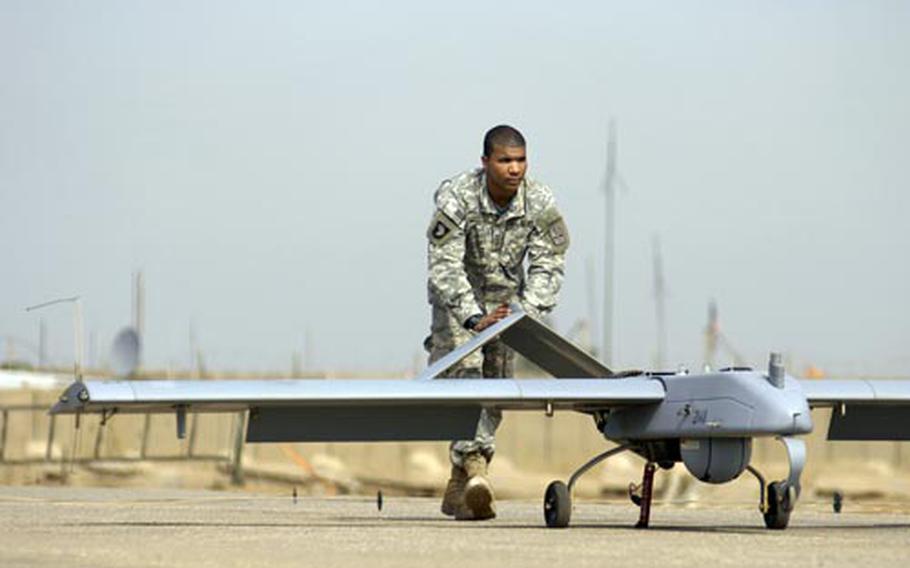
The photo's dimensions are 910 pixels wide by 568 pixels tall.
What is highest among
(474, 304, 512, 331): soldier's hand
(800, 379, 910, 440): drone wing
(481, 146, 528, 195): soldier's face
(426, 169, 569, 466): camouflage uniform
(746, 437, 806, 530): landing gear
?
(481, 146, 528, 195): soldier's face

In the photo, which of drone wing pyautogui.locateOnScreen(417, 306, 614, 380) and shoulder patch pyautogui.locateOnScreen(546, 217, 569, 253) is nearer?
drone wing pyautogui.locateOnScreen(417, 306, 614, 380)

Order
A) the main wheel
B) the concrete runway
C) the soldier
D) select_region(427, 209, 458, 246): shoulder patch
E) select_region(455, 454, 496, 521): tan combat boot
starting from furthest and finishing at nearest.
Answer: select_region(427, 209, 458, 246): shoulder patch
the soldier
select_region(455, 454, 496, 521): tan combat boot
the main wheel
the concrete runway

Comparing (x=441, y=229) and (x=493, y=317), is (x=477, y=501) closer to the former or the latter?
(x=493, y=317)

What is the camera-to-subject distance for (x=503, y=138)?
16.7 m

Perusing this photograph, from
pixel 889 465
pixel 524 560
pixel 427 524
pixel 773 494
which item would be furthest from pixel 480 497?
pixel 889 465

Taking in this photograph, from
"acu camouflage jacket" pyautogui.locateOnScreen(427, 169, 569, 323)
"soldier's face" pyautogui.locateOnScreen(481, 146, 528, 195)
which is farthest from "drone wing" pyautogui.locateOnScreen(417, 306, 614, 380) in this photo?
"soldier's face" pyautogui.locateOnScreen(481, 146, 528, 195)

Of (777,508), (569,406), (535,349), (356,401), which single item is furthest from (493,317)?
(777,508)

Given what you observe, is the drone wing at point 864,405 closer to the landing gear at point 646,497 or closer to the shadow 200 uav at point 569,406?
the shadow 200 uav at point 569,406

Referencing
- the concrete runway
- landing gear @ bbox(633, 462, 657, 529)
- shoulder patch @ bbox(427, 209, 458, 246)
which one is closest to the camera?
the concrete runway

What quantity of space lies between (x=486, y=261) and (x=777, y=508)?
3734 mm

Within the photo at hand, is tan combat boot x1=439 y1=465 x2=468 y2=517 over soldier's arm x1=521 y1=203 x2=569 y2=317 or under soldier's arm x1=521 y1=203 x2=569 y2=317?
under

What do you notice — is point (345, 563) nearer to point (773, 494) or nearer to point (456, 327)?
point (773, 494)

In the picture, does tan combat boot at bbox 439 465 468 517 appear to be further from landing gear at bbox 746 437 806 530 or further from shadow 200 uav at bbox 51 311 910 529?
landing gear at bbox 746 437 806 530

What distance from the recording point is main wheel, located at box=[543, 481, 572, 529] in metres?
14.7
